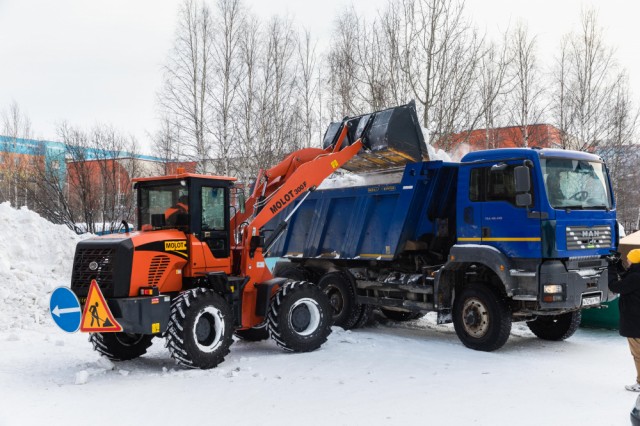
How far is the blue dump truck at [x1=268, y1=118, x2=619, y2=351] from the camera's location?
808cm

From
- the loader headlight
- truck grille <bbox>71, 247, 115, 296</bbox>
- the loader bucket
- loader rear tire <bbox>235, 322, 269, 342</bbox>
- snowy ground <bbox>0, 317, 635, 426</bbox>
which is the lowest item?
snowy ground <bbox>0, 317, 635, 426</bbox>

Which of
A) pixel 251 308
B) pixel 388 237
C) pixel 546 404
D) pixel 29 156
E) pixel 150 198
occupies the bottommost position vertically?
pixel 546 404

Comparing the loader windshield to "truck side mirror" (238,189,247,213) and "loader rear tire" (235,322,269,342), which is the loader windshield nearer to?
"truck side mirror" (238,189,247,213)

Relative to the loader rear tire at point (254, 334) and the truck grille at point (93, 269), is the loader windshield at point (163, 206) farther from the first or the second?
the loader rear tire at point (254, 334)

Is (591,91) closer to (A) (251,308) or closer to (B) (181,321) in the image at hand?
(A) (251,308)

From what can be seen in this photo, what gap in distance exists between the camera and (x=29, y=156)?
2894 centimetres

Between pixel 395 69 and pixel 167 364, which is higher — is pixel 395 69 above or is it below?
above

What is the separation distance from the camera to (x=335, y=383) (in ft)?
22.6

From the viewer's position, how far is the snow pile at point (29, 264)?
11.0 meters

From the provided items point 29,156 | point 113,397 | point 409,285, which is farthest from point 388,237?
point 29,156

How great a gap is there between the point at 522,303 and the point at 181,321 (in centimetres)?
485

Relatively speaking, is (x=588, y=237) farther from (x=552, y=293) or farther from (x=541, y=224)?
(x=552, y=293)

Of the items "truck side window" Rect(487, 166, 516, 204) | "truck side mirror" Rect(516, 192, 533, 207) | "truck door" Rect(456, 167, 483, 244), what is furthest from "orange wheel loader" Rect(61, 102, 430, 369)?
"truck side mirror" Rect(516, 192, 533, 207)

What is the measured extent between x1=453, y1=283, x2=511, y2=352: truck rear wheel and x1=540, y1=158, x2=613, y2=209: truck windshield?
1648 millimetres
